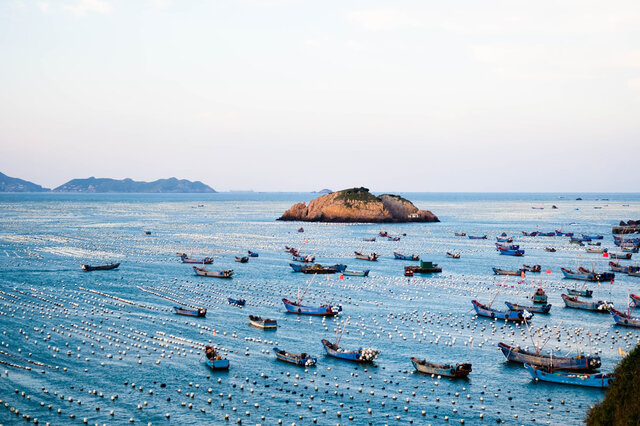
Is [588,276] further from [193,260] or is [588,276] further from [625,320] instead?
[193,260]

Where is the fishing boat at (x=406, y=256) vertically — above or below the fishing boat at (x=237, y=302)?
above

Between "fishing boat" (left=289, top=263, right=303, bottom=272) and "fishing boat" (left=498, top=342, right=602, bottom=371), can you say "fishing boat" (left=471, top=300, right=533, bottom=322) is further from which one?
"fishing boat" (left=289, top=263, right=303, bottom=272)

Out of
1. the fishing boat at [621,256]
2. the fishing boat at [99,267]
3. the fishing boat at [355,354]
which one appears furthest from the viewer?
the fishing boat at [621,256]

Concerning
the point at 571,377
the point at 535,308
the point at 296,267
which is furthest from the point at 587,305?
the point at 296,267

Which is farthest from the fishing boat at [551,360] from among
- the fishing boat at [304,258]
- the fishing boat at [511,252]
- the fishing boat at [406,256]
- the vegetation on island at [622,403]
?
the fishing boat at [511,252]

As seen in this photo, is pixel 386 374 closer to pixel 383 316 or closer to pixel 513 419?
pixel 513 419

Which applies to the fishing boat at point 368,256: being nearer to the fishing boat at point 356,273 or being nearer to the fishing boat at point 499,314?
the fishing boat at point 356,273

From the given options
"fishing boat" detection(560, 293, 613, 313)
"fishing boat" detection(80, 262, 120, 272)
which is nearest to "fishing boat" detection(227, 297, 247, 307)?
A: "fishing boat" detection(80, 262, 120, 272)
